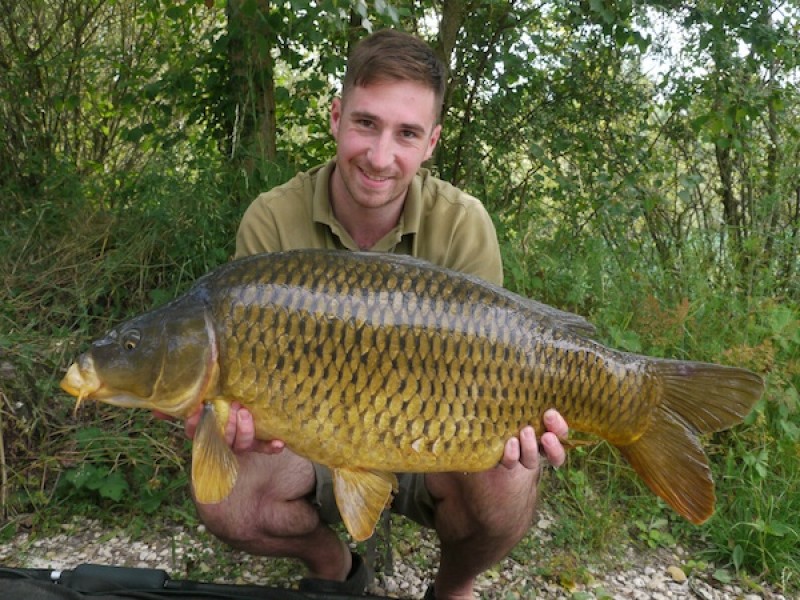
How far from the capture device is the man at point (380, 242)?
1.60 m

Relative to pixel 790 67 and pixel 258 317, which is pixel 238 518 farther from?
pixel 790 67

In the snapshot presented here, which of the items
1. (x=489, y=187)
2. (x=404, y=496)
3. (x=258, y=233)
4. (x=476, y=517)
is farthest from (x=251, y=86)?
(x=476, y=517)

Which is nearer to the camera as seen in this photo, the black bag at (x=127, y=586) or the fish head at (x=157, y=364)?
the fish head at (x=157, y=364)

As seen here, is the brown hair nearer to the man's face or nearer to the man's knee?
the man's face

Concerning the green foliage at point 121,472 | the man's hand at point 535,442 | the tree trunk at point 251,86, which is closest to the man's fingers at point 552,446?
the man's hand at point 535,442

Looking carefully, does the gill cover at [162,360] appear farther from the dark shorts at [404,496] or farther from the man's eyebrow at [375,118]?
the man's eyebrow at [375,118]

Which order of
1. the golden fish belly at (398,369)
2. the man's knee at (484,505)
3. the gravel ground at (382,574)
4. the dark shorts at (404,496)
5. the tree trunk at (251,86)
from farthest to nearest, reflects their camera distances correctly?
the tree trunk at (251,86)
the gravel ground at (382,574)
the dark shorts at (404,496)
the man's knee at (484,505)
the golden fish belly at (398,369)

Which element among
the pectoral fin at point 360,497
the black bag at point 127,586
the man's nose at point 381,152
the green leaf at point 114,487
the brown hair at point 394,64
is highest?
the brown hair at point 394,64

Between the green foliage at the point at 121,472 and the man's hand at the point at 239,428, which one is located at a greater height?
the man's hand at the point at 239,428

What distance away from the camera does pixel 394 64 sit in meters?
1.67

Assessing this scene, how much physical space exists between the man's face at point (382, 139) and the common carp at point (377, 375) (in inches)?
15.6

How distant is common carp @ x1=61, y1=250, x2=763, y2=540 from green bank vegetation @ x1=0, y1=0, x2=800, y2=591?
31.2 inches

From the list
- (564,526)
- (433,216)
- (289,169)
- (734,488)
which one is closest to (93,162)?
(289,169)

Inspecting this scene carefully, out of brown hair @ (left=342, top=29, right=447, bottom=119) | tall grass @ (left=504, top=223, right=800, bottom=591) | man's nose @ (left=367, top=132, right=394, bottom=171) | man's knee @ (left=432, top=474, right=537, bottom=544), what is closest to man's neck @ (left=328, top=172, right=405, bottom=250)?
man's nose @ (left=367, top=132, right=394, bottom=171)
